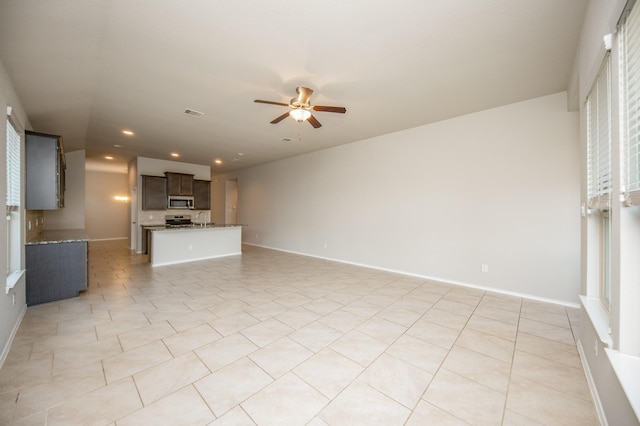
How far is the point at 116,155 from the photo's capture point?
22.6 feet

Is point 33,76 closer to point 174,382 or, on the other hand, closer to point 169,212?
point 174,382

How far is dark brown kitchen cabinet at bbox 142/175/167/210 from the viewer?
6891mm

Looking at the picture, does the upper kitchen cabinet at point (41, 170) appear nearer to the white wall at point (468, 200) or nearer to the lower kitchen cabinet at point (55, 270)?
the lower kitchen cabinet at point (55, 270)

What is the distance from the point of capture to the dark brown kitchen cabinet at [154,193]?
22.6 feet

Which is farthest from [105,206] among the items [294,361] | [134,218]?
[294,361]

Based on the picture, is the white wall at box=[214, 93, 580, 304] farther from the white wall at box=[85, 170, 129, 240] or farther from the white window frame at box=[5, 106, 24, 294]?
the white wall at box=[85, 170, 129, 240]

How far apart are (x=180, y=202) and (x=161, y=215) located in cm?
65

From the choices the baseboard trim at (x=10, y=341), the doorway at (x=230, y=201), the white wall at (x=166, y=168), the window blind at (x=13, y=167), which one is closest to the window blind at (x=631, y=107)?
the baseboard trim at (x=10, y=341)

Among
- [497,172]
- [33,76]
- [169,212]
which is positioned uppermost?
[33,76]

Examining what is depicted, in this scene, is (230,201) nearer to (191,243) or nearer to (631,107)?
(191,243)

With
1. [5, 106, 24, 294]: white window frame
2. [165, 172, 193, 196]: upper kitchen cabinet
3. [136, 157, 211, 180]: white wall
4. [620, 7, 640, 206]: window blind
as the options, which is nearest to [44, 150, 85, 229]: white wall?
[136, 157, 211, 180]: white wall

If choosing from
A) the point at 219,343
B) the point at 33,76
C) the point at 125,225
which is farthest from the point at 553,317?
the point at 125,225

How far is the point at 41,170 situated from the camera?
128 inches

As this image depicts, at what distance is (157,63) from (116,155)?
5832 millimetres
